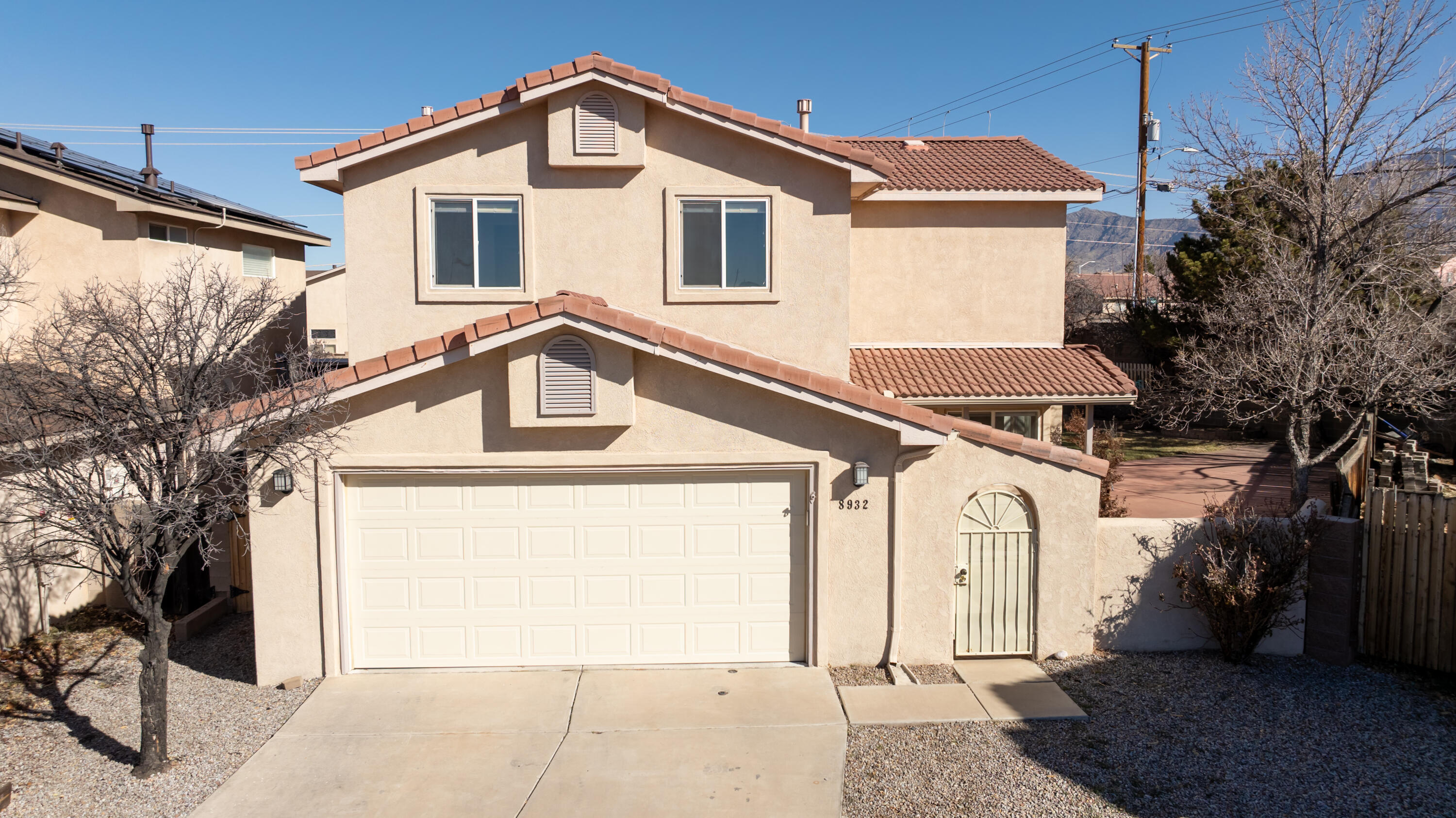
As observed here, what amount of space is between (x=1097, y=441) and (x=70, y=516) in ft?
61.4

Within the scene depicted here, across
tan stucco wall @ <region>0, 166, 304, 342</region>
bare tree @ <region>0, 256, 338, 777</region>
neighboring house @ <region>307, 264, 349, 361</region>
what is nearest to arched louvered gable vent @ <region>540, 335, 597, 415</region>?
bare tree @ <region>0, 256, 338, 777</region>

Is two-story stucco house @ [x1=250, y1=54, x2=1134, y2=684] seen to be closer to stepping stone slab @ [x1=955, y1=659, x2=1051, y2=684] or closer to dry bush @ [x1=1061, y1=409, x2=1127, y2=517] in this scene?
stepping stone slab @ [x1=955, y1=659, x2=1051, y2=684]

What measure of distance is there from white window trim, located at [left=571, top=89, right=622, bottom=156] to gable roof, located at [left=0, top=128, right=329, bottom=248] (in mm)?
10507

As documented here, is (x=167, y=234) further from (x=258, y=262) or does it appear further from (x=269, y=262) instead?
(x=269, y=262)

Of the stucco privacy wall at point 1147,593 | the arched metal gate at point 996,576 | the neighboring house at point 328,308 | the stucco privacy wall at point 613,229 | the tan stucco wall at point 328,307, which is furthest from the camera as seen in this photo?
the tan stucco wall at point 328,307

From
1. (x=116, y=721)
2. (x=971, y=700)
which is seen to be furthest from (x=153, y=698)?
(x=971, y=700)

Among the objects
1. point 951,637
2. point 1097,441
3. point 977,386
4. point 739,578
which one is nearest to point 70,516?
point 739,578

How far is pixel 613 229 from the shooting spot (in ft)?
36.0

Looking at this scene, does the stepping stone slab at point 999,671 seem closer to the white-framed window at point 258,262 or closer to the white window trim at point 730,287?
the white window trim at point 730,287

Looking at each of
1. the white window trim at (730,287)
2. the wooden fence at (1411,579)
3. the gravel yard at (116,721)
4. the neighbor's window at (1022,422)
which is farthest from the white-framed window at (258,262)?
the wooden fence at (1411,579)

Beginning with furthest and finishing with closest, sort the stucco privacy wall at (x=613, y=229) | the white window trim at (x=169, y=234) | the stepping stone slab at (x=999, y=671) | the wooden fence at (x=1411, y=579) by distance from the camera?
the white window trim at (x=169, y=234), the stucco privacy wall at (x=613, y=229), the stepping stone slab at (x=999, y=671), the wooden fence at (x=1411, y=579)

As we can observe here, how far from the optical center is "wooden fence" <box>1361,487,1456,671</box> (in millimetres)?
9430

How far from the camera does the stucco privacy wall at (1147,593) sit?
1019 cm

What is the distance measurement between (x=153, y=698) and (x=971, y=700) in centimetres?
771
